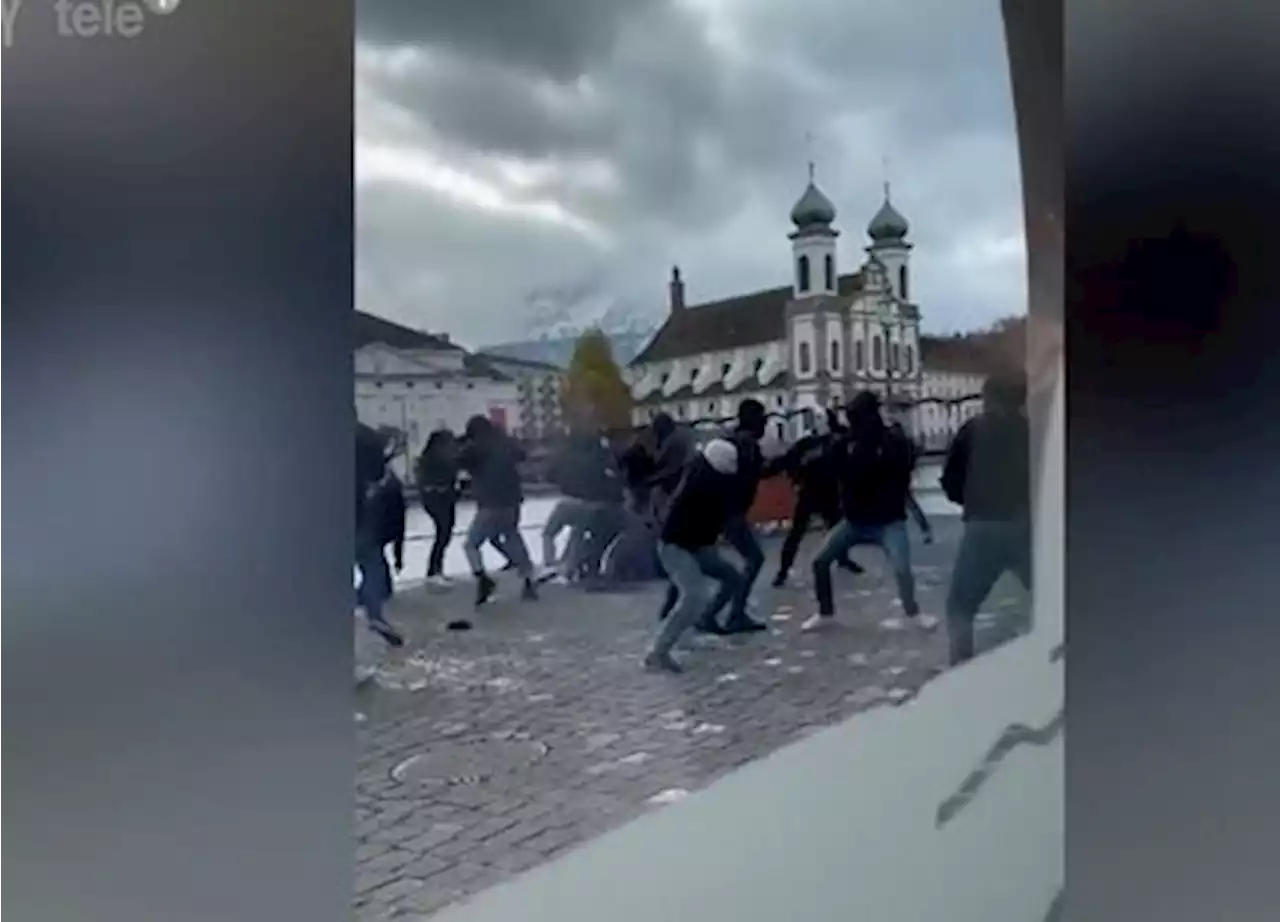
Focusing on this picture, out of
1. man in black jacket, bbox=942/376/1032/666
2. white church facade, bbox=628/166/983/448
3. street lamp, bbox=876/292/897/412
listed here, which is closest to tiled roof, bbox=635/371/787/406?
white church facade, bbox=628/166/983/448

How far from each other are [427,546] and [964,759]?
701mm

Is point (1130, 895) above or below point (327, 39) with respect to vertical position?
below

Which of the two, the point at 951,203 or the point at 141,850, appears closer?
the point at 951,203

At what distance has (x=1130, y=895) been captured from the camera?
1438mm

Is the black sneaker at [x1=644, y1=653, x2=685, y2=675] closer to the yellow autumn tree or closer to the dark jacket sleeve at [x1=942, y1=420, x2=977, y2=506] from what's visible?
the yellow autumn tree

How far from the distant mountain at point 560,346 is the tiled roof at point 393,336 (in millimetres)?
60

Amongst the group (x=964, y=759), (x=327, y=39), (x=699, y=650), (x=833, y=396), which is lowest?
(x=964, y=759)

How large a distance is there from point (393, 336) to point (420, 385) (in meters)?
0.07

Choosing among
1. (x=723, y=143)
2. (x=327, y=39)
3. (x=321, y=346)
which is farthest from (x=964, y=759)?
(x=327, y=39)

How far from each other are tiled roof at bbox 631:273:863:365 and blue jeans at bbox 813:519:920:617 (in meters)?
0.25

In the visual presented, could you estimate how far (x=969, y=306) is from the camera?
1459 millimetres

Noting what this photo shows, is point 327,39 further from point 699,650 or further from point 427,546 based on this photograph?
point 699,650

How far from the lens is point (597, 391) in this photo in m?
1.49

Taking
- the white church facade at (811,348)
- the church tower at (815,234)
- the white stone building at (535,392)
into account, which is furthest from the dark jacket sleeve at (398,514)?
the church tower at (815,234)
